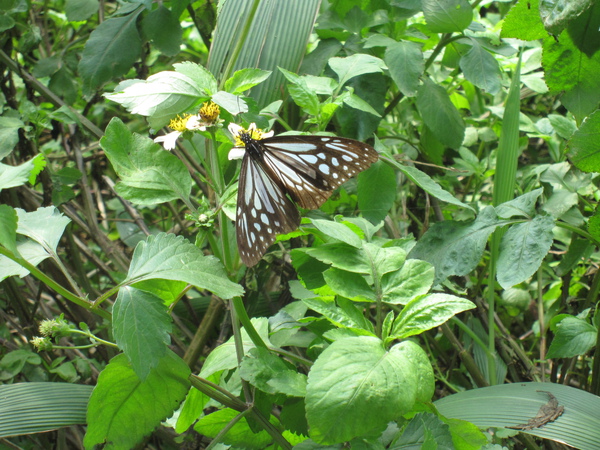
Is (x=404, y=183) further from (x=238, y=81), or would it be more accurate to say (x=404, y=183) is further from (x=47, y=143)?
(x=47, y=143)

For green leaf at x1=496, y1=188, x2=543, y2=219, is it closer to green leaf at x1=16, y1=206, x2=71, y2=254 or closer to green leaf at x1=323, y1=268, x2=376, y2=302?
green leaf at x1=323, y1=268, x2=376, y2=302

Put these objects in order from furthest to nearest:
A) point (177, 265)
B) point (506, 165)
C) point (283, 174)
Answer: point (506, 165) < point (283, 174) < point (177, 265)

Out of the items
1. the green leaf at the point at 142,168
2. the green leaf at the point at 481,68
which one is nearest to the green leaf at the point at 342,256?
the green leaf at the point at 142,168

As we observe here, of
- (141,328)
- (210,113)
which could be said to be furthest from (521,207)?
(141,328)

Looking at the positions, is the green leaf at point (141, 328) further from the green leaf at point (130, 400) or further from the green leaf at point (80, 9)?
the green leaf at point (80, 9)

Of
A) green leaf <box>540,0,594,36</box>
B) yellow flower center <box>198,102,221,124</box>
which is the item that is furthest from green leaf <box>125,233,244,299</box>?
green leaf <box>540,0,594,36</box>

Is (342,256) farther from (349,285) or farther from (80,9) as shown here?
(80,9)
